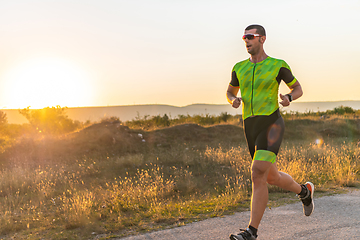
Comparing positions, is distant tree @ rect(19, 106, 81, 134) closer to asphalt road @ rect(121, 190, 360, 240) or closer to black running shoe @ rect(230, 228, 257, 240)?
asphalt road @ rect(121, 190, 360, 240)

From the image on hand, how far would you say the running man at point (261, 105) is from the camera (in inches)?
134

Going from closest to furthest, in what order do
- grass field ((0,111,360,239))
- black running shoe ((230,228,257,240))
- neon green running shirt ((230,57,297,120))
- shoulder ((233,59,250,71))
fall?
black running shoe ((230,228,257,240)) → neon green running shirt ((230,57,297,120)) → shoulder ((233,59,250,71)) → grass field ((0,111,360,239))

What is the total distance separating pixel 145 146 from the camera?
16.2 metres

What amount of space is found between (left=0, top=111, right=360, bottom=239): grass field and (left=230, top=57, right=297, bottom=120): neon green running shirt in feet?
6.93

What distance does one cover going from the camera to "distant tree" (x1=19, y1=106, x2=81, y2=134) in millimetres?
25675

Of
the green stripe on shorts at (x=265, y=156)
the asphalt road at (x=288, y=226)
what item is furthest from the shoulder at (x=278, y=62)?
the asphalt road at (x=288, y=226)

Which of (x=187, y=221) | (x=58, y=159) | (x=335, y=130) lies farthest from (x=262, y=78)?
(x=335, y=130)

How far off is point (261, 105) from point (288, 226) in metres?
1.83

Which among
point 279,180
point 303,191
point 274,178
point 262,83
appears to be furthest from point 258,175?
point 303,191

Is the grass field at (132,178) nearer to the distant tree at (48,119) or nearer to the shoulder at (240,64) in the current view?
the shoulder at (240,64)

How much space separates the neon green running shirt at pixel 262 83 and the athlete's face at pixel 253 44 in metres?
0.15

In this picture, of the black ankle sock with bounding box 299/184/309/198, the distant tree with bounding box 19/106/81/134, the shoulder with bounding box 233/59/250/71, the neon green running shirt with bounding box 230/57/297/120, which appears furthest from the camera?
the distant tree with bounding box 19/106/81/134

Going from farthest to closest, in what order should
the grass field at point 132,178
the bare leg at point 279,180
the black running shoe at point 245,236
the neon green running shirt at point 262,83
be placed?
the grass field at point 132,178 < the bare leg at point 279,180 < the neon green running shirt at point 262,83 < the black running shoe at point 245,236

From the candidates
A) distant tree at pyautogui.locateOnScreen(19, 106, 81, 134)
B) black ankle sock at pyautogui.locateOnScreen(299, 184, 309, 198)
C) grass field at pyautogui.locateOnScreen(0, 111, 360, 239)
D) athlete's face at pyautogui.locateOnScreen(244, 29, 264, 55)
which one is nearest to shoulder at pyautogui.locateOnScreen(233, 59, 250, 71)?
athlete's face at pyautogui.locateOnScreen(244, 29, 264, 55)
